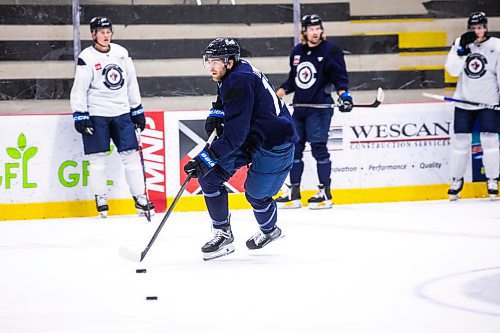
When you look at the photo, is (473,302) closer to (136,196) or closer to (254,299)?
(254,299)

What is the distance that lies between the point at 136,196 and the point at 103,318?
3.19 meters

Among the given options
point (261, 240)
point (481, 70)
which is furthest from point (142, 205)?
point (481, 70)

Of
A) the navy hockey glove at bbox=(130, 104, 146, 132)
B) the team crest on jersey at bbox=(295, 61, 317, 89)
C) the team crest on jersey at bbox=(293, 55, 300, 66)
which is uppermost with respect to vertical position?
the team crest on jersey at bbox=(293, 55, 300, 66)


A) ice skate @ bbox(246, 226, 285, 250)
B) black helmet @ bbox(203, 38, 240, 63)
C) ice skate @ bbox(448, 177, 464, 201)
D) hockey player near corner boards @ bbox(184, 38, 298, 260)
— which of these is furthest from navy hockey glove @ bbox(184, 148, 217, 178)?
ice skate @ bbox(448, 177, 464, 201)

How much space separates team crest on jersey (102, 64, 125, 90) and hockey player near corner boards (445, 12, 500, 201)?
7.98 ft

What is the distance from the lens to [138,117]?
6.14 m

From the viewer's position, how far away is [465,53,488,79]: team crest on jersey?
6.58 m

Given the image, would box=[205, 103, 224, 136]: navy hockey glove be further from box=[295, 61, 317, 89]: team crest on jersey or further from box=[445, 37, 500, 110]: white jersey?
box=[445, 37, 500, 110]: white jersey

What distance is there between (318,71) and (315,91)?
0.14m

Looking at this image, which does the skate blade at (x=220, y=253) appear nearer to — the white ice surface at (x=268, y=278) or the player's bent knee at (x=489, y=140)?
the white ice surface at (x=268, y=278)

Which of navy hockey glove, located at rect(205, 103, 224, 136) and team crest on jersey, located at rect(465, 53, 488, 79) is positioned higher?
team crest on jersey, located at rect(465, 53, 488, 79)

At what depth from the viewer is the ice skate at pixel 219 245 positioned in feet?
13.8

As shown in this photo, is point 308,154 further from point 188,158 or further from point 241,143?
point 241,143

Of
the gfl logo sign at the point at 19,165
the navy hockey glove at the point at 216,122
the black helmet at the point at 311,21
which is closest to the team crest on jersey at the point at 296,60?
the black helmet at the point at 311,21
